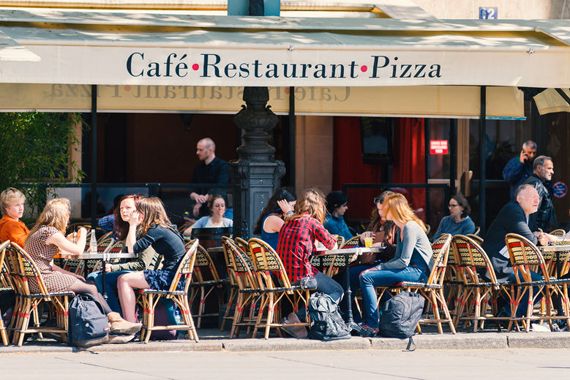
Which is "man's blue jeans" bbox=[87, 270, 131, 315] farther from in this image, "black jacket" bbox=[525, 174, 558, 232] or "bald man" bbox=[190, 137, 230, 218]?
"black jacket" bbox=[525, 174, 558, 232]

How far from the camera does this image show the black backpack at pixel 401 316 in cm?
1354

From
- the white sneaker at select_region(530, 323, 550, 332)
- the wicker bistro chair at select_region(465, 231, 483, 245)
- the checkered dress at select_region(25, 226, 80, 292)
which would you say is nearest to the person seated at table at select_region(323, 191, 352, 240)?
the wicker bistro chair at select_region(465, 231, 483, 245)

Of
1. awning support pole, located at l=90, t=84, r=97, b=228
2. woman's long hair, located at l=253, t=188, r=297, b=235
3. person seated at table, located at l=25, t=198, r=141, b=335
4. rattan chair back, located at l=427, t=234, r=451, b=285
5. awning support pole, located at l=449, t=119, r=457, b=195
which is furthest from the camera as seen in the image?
awning support pole, located at l=449, t=119, r=457, b=195

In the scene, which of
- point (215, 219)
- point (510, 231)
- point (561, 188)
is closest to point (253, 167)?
point (215, 219)

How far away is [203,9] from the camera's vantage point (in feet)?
65.1

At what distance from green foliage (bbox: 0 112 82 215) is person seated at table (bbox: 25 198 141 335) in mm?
2595

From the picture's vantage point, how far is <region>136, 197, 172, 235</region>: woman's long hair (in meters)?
13.5

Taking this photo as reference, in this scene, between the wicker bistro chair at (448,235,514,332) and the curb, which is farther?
the wicker bistro chair at (448,235,514,332)

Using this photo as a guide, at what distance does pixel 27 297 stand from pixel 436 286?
12.0 feet

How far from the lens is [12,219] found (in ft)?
46.3

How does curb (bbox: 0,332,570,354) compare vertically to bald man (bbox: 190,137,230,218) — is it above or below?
below

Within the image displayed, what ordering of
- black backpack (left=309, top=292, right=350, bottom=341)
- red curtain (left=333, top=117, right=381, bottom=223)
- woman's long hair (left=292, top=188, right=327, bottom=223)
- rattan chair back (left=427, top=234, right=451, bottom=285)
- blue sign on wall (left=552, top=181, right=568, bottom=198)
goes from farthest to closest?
blue sign on wall (left=552, top=181, right=568, bottom=198), red curtain (left=333, top=117, right=381, bottom=223), woman's long hair (left=292, top=188, right=327, bottom=223), rattan chair back (left=427, top=234, right=451, bottom=285), black backpack (left=309, top=292, right=350, bottom=341)

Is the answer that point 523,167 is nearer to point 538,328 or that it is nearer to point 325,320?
point 538,328

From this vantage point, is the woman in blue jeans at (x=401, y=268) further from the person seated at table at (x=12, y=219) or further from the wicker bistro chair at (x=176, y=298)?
the person seated at table at (x=12, y=219)
